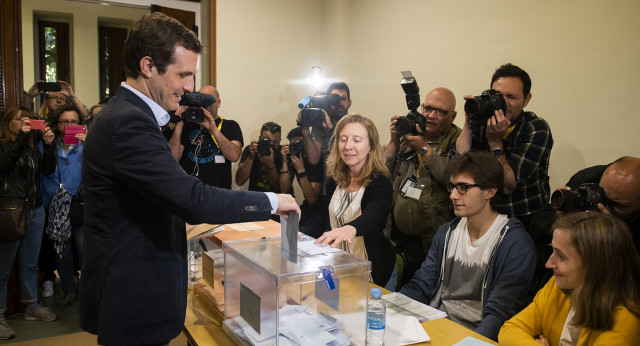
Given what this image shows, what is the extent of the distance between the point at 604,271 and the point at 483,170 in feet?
2.25

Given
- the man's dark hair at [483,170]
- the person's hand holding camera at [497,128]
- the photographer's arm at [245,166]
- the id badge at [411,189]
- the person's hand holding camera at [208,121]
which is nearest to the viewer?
the man's dark hair at [483,170]

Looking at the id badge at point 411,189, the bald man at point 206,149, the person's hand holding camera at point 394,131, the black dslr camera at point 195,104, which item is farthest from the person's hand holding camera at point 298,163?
the id badge at point 411,189

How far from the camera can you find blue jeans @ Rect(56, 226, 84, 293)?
143 inches

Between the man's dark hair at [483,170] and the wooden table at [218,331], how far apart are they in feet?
2.13

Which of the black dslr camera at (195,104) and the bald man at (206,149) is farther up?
the black dslr camera at (195,104)

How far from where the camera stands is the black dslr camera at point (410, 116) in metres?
2.65

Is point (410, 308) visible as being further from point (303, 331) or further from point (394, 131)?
point (394, 131)

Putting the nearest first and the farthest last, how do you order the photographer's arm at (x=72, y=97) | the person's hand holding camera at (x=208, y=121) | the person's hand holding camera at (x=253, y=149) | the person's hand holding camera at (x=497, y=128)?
the person's hand holding camera at (x=497, y=128)
the person's hand holding camera at (x=208, y=121)
the photographer's arm at (x=72, y=97)
the person's hand holding camera at (x=253, y=149)

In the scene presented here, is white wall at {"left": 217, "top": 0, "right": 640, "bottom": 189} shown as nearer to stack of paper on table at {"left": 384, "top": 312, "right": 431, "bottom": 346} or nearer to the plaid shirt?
the plaid shirt

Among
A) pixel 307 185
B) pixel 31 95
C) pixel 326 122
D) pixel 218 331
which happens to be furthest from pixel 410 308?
pixel 31 95

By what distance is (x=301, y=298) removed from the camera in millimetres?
1402

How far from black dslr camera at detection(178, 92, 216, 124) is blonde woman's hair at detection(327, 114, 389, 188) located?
1034 mm

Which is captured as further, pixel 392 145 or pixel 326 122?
pixel 326 122

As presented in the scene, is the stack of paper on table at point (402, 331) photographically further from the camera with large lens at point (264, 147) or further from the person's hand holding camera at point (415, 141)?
the camera with large lens at point (264, 147)
